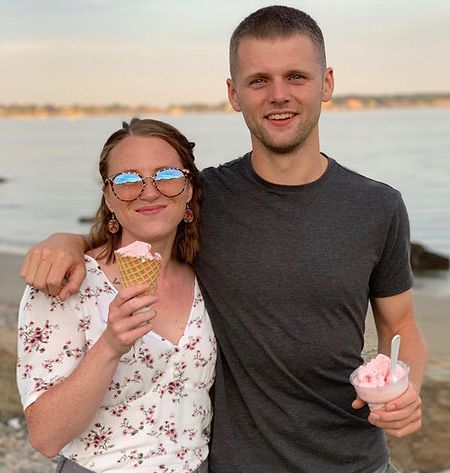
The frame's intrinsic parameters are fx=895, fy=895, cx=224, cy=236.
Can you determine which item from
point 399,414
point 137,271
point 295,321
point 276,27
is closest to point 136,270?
point 137,271

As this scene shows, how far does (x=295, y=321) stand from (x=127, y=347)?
34.5 inches

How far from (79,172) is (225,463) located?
56572mm

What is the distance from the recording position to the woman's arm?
2.93m

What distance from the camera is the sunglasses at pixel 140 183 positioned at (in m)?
3.46

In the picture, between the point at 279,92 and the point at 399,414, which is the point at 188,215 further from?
the point at 399,414

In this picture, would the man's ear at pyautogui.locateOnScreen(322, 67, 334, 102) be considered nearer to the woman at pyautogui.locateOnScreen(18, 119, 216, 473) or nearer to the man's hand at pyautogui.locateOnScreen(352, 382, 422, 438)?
the woman at pyautogui.locateOnScreen(18, 119, 216, 473)

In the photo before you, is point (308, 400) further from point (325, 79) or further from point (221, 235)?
point (325, 79)

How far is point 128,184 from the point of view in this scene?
3.47 m

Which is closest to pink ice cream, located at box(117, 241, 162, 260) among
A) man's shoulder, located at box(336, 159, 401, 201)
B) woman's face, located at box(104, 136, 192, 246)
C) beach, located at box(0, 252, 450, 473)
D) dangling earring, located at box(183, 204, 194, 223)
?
woman's face, located at box(104, 136, 192, 246)

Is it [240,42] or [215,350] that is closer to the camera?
[215,350]

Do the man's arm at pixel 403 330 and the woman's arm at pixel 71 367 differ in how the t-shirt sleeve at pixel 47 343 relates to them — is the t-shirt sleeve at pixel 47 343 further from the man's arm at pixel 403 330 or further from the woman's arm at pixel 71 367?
the man's arm at pixel 403 330

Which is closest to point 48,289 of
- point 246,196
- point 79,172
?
point 246,196

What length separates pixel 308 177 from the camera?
152 inches

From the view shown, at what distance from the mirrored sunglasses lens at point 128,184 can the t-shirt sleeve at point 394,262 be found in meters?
1.08
